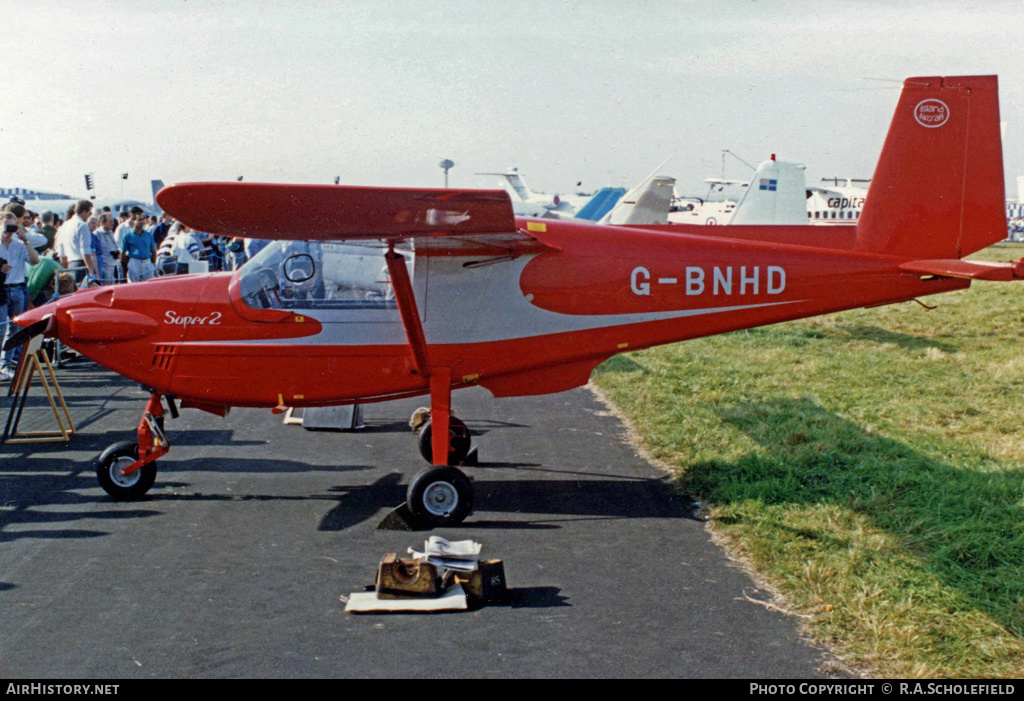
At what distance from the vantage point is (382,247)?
21.0 ft

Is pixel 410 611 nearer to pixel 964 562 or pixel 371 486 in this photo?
pixel 371 486

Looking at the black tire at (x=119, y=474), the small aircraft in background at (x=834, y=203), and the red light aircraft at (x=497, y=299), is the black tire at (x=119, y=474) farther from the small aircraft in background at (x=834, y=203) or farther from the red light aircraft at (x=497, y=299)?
the small aircraft in background at (x=834, y=203)

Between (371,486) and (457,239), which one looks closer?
(457,239)

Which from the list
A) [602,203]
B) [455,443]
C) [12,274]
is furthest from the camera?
[602,203]

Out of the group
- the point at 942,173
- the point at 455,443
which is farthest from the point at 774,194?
the point at 455,443

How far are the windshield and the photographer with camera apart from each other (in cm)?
565

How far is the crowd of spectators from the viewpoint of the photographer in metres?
11.1

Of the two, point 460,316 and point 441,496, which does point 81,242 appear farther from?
point 441,496

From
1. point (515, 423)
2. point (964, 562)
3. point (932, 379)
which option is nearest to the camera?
point (964, 562)

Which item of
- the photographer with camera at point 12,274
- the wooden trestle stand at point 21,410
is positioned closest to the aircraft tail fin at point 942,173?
the wooden trestle stand at point 21,410

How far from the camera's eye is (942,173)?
23.3 ft

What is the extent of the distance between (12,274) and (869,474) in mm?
10070

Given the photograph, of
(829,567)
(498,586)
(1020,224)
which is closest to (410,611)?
(498,586)

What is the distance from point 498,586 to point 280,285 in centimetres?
309
